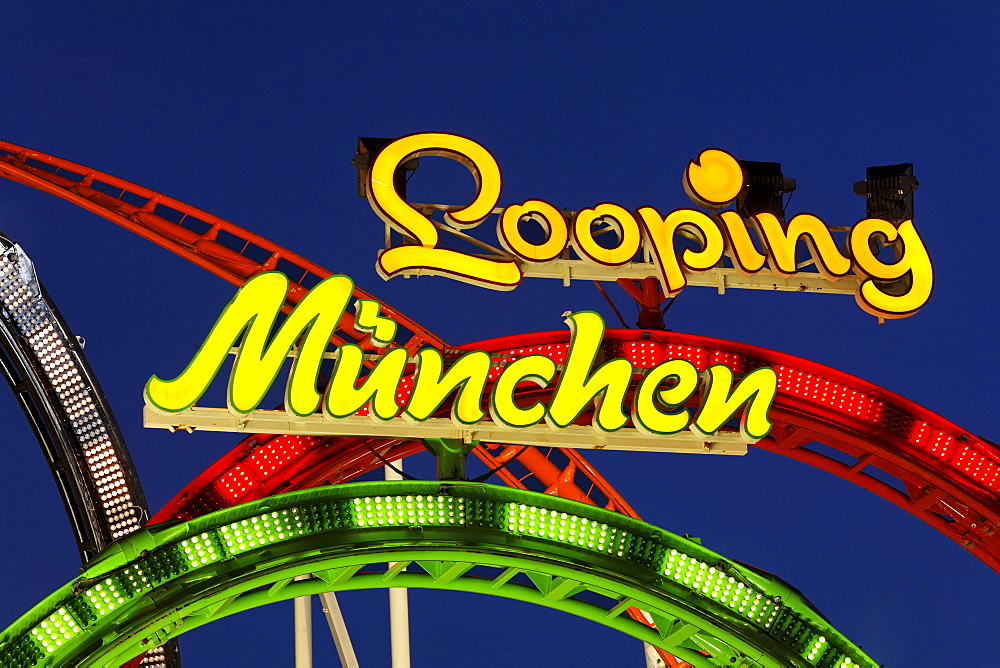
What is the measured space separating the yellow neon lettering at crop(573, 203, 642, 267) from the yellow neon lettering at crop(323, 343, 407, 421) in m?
2.99

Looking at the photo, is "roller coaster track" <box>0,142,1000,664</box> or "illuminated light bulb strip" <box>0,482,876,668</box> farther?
"roller coaster track" <box>0,142,1000,664</box>

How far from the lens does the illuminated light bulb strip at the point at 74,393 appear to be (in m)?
16.5

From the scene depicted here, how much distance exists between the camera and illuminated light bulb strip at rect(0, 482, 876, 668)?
10.0 metres

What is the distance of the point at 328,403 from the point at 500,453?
6.29m

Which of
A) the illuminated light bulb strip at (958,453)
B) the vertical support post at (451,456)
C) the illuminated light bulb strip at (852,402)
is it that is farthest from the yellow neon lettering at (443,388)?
the illuminated light bulb strip at (958,453)

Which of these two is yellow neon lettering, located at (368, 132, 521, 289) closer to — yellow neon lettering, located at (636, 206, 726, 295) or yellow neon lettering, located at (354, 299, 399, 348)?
yellow neon lettering, located at (354, 299, 399, 348)

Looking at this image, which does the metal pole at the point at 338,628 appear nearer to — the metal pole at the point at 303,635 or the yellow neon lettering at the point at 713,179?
the metal pole at the point at 303,635

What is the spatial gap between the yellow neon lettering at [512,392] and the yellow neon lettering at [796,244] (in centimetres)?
363

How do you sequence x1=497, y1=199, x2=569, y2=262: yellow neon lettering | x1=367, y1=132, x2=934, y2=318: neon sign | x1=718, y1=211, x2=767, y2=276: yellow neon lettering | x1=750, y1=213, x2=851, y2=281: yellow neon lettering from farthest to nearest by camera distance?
1. x1=750, y1=213, x2=851, y2=281: yellow neon lettering
2. x1=718, y1=211, x2=767, y2=276: yellow neon lettering
3. x1=497, y1=199, x2=569, y2=262: yellow neon lettering
4. x1=367, y1=132, x2=934, y2=318: neon sign

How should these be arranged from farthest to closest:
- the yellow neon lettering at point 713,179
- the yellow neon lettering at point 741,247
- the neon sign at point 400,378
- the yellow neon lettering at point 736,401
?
the yellow neon lettering at point 713,179
the yellow neon lettering at point 741,247
the yellow neon lettering at point 736,401
the neon sign at point 400,378

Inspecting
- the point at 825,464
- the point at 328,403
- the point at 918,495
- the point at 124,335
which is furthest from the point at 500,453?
the point at 124,335

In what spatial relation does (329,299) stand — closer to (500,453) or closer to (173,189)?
(500,453)

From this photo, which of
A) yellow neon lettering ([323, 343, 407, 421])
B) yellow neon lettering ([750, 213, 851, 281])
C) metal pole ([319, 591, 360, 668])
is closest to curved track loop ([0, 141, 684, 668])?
metal pole ([319, 591, 360, 668])

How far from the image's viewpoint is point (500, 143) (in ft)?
113
